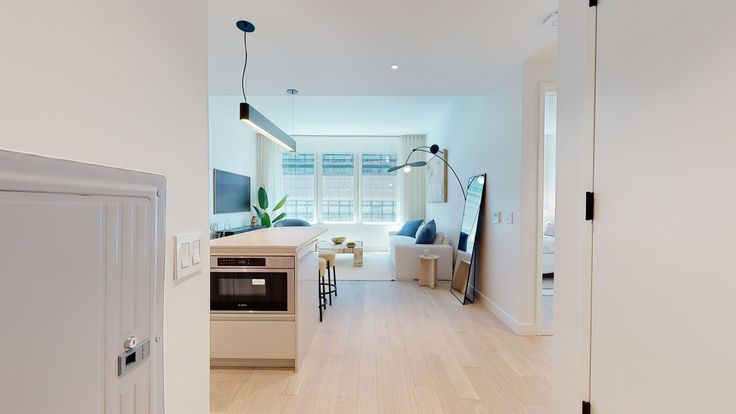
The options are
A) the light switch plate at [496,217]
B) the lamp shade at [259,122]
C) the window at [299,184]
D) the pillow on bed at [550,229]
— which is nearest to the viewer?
the lamp shade at [259,122]

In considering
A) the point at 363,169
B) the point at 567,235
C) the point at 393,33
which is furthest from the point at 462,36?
the point at 363,169

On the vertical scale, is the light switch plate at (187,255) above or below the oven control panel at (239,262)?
above

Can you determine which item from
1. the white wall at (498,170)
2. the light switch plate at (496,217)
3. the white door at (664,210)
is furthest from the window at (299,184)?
the white door at (664,210)

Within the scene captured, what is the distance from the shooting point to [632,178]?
114 centimetres

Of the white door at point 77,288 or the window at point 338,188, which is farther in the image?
the window at point 338,188

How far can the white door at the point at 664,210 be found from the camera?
879 millimetres

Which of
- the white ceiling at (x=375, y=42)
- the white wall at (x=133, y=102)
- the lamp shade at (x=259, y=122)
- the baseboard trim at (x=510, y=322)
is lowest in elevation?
the baseboard trim at (x=510, y=322)

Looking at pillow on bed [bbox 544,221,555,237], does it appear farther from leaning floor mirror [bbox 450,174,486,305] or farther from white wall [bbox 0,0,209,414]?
white wall [bbox 0,0,209,414]

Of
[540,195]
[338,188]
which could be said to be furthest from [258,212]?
[540,195]

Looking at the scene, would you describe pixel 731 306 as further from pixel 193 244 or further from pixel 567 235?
pixel 193 244

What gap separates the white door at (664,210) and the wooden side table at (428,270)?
3046 millimetres

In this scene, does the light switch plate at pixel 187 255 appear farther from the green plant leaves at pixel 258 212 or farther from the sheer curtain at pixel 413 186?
the sheer curtain at pixel 413 186

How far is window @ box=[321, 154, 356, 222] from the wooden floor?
4.50m

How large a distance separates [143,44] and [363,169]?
22.7 ft
